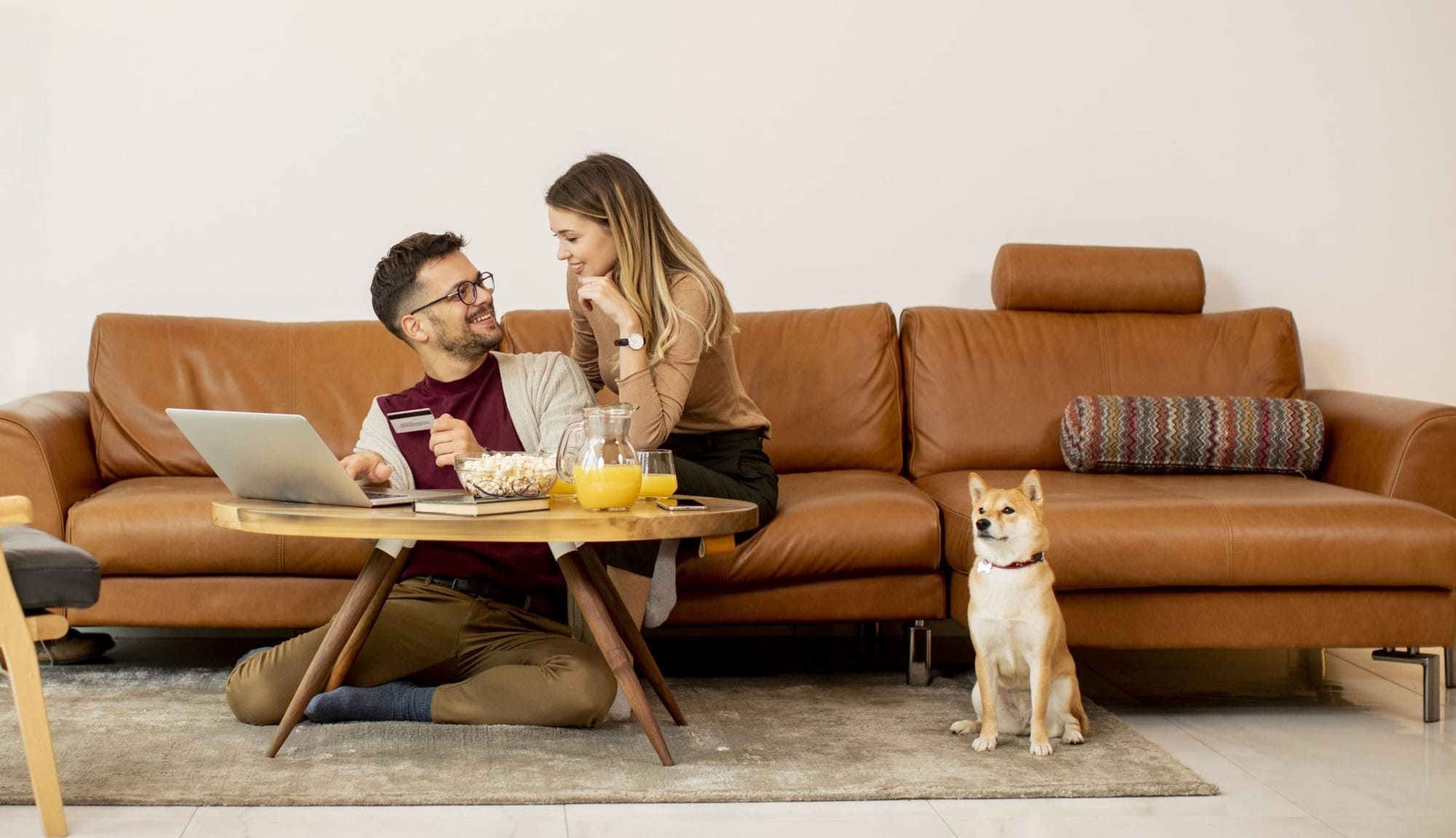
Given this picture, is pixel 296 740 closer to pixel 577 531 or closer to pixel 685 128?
pixel 577 531

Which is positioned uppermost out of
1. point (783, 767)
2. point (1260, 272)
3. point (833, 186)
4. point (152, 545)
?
point (833, 186)

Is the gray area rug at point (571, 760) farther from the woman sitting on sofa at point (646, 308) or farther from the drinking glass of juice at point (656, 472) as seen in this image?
the drinking glass of juice at point (656, 472)

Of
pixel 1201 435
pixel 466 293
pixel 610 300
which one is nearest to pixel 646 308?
pixel 610 300

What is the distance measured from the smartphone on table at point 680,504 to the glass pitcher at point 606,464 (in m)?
0.07

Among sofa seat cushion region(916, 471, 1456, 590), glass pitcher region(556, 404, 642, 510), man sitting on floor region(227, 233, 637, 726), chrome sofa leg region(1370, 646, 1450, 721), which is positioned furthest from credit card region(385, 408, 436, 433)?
chrome sofa leg region(1370, 646, 1450, 721)

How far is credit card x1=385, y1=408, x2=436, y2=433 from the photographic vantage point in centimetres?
230

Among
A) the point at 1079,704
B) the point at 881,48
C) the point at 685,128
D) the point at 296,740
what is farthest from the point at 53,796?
the point at 881,48

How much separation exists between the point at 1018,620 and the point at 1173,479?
0.99m

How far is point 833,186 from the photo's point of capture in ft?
12.3

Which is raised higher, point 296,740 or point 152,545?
point 152,545

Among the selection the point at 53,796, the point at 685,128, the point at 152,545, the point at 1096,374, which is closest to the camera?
the point at 53,796

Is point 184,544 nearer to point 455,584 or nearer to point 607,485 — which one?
point 455,584

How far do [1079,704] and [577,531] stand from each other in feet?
3.49

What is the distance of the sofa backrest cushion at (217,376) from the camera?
319 cm
